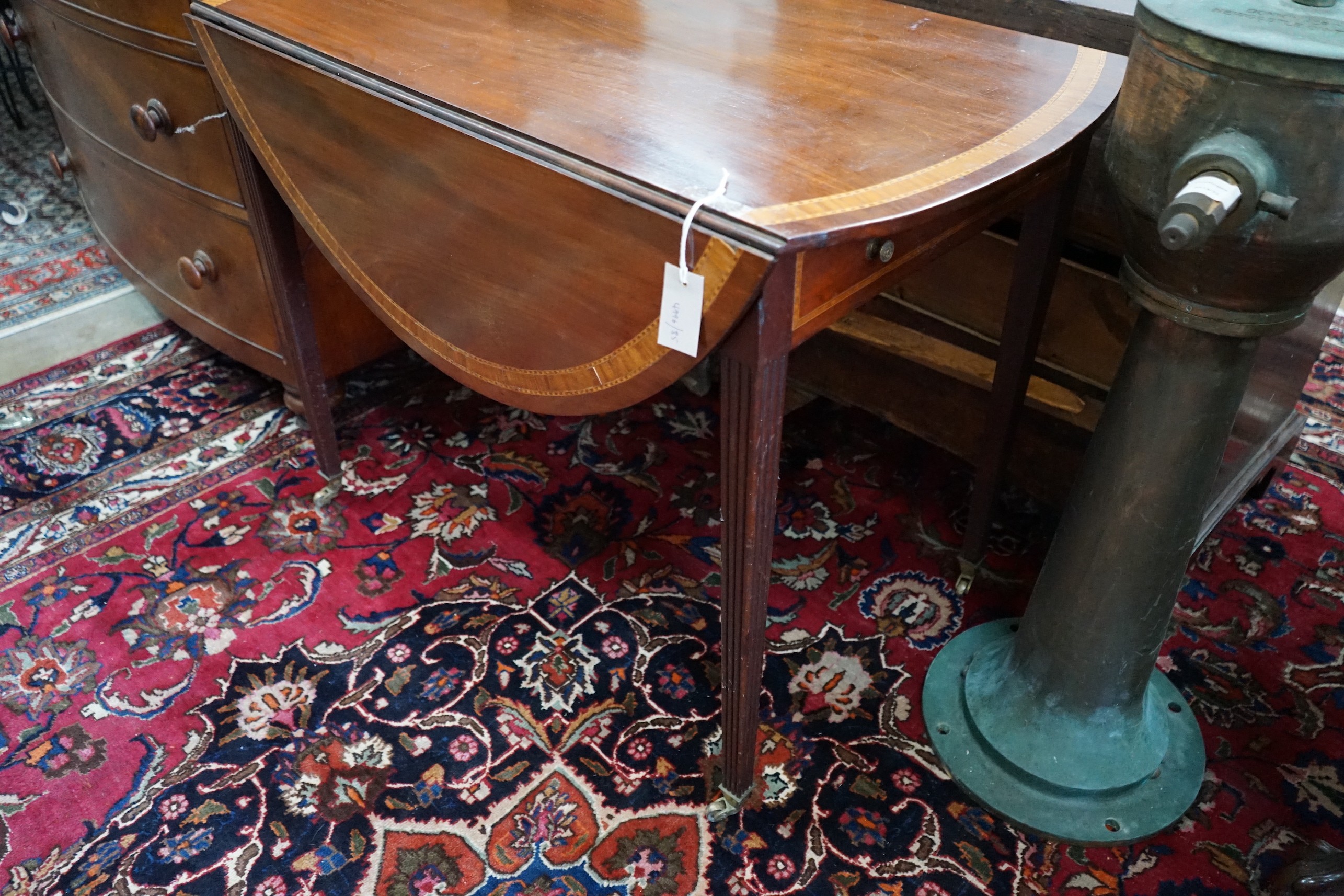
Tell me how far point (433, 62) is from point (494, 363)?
0.37m

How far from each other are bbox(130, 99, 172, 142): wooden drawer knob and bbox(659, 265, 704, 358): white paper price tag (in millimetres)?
1156

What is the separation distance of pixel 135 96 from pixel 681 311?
4.24 ft

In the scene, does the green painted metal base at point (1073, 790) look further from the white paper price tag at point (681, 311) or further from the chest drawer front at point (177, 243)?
the chest drawer front at point (177, 243)

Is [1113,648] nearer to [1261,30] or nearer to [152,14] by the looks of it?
[1261,30]

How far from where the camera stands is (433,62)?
1170mm

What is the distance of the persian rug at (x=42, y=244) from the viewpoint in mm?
2412

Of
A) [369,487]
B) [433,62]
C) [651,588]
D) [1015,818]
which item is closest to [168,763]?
[369,487]

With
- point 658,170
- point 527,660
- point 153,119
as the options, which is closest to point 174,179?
point 153,119

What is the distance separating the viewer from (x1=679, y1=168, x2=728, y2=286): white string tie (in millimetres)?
840

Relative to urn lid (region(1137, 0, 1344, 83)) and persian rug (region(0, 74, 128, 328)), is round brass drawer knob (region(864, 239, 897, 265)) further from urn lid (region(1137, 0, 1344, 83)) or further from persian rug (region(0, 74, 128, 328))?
persian rug (region(0, 74, 128, 328))

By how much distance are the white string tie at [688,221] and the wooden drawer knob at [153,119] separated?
1.18 m

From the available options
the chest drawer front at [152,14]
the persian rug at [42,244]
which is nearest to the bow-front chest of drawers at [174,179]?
the chest drawer front at [152,14]

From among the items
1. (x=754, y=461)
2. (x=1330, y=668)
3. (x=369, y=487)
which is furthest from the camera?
(x=369, y=487)

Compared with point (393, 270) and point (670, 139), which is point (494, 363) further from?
point (670, 139)
